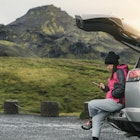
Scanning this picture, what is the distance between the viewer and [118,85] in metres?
7.83

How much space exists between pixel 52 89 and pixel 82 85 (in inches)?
76.8

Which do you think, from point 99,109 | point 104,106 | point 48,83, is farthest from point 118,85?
point 48,83

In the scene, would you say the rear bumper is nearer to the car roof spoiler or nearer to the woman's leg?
the woman's leg

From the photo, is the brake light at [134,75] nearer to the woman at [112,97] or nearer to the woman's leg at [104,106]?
the woman at [112,97]

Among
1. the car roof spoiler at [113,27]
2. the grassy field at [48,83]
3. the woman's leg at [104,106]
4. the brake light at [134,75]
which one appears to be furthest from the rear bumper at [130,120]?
the grassy field at [48,83]

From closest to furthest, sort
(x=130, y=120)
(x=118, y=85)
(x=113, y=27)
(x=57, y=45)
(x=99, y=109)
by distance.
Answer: (x=130, y=120)
(x=113, y=27)
(x=118, y=85)
(x=99, y=109)
(x=57, y=45)

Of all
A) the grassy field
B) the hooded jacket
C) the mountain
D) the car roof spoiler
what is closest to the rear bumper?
the hooded jacket

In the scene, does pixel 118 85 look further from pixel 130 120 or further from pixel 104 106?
pixel 130 120

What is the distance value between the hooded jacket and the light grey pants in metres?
0.09

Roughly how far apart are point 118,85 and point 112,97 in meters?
0.42

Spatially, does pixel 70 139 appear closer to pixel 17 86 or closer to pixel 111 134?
pixel 111 134

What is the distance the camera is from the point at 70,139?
10273 millimetres

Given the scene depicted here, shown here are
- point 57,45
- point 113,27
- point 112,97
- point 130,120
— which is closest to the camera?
point 130,120

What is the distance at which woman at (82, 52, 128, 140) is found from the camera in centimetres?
786
